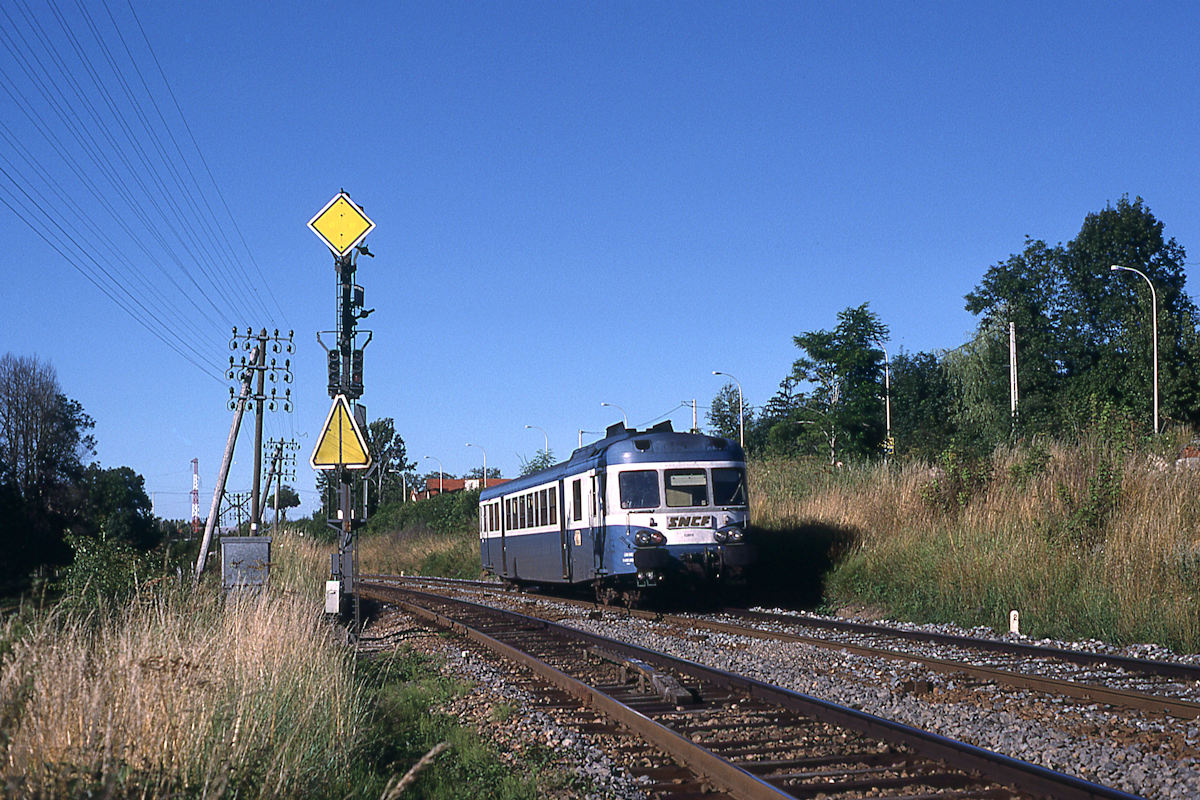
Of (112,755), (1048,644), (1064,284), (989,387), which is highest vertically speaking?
(1064,284)

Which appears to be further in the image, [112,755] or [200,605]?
[200,605]

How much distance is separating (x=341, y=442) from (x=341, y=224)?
3.74 meters

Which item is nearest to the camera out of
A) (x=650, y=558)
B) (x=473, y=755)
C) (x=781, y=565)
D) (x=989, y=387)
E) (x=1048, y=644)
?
(x=473, y=755)

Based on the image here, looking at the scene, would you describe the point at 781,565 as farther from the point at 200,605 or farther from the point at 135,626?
the point at 135,626

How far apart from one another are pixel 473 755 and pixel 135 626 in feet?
9.79

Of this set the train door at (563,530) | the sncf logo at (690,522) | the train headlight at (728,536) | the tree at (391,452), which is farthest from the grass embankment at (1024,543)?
the tree at (391,452)

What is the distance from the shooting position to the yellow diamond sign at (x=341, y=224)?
14281 mm

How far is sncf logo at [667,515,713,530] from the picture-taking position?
57.6 ft

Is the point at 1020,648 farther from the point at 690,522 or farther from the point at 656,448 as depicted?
the point at 656,448

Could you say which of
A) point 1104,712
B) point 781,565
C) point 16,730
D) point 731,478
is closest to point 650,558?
point 731,478

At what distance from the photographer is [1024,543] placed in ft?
48.8

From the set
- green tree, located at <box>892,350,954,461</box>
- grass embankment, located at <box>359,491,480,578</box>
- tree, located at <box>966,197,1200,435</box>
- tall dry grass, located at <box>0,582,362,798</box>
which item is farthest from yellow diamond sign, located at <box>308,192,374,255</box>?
green tree, located at <box>892,350,954,461</box>

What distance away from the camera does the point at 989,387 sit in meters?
61.0

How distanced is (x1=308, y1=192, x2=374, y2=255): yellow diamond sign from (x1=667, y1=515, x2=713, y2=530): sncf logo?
6.92 metres
